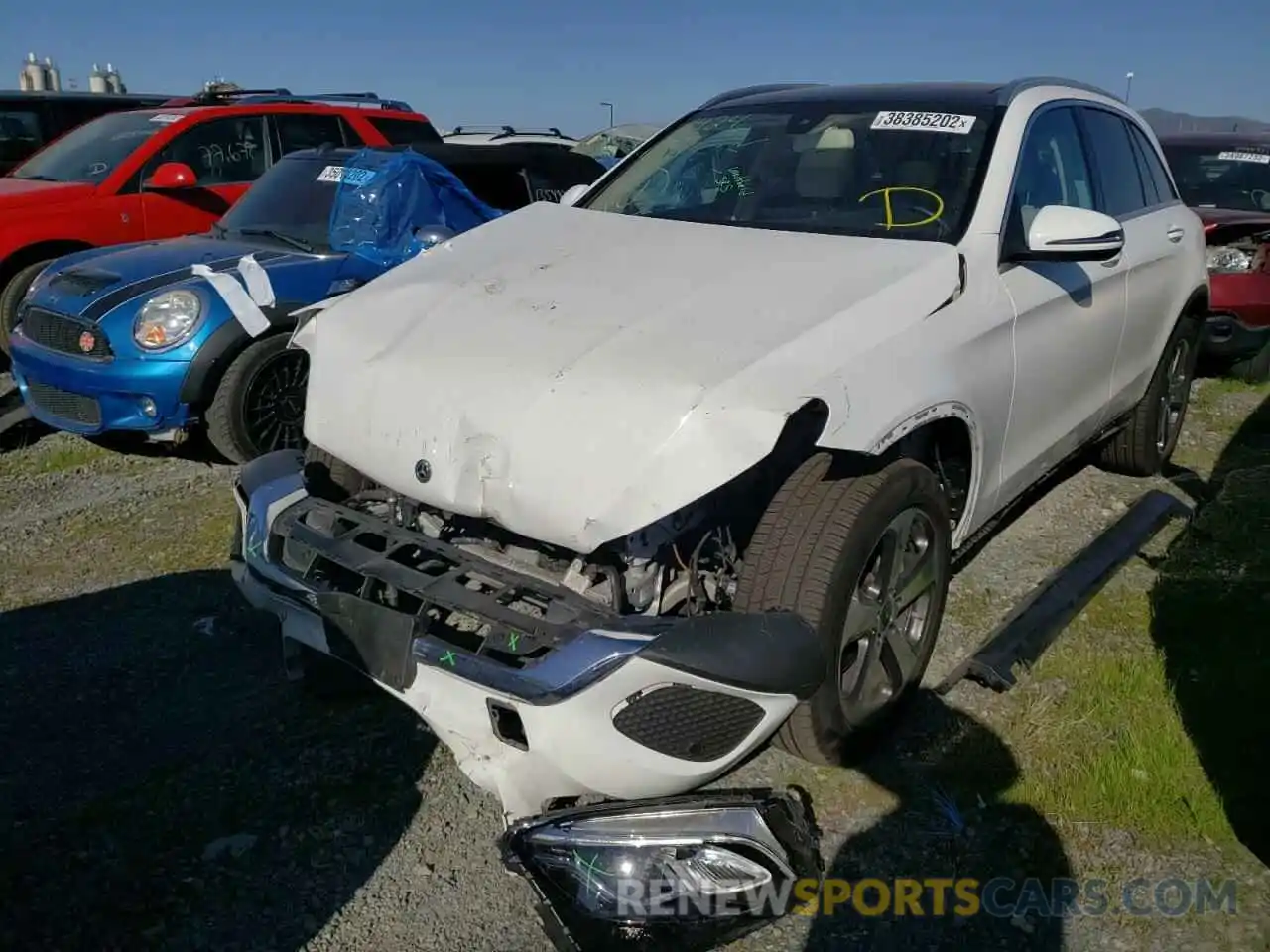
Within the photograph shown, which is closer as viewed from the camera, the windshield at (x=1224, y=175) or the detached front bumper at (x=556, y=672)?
the detached front bumper at (x=556, y=672)

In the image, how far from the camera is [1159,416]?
16.4 feet

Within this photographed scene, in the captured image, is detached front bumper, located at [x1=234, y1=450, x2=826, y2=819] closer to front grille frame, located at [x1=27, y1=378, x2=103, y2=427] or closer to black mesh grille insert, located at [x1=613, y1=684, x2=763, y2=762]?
black mesh grille insert, located at [x1=613, y1=684, x2=763, y2=762]

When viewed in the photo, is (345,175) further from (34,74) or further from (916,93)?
(34,74)

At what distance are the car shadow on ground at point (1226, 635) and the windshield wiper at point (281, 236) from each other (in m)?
4.38

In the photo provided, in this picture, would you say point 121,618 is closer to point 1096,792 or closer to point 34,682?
point 34,682

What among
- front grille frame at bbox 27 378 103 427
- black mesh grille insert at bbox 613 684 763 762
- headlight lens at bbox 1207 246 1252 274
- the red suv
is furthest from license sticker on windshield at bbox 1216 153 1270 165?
front grille frame at bbox 27 378 103 427

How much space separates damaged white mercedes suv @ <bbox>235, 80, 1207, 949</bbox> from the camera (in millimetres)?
2301

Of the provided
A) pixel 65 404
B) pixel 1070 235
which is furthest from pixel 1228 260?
pixel 65 404

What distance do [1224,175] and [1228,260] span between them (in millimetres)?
1754

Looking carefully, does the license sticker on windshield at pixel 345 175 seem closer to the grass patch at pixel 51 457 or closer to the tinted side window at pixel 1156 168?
the grass patch at pixel 51 457

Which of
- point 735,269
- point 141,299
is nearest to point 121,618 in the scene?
point 141,299

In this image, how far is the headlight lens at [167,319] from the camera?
16.3 feet

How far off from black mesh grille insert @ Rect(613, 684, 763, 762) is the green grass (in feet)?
3.20

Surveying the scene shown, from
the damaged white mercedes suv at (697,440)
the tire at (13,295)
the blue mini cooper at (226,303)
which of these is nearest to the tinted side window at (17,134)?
the tire at (13,295)
